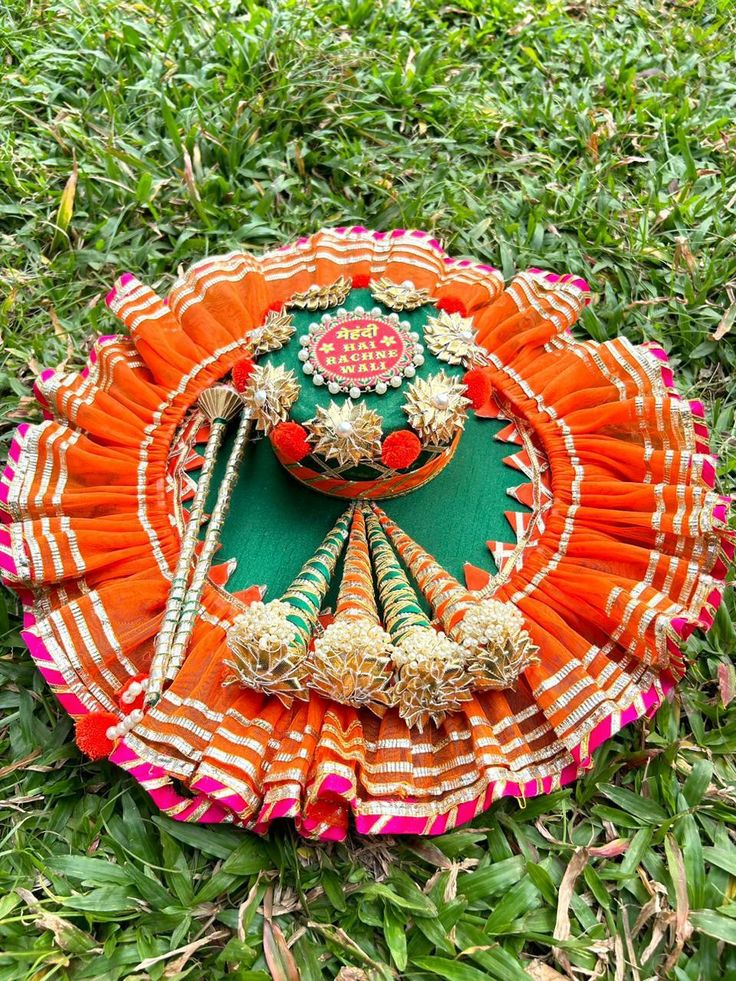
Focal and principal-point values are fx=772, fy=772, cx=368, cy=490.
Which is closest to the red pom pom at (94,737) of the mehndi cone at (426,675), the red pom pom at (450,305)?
the mehndi cone at (426,675)

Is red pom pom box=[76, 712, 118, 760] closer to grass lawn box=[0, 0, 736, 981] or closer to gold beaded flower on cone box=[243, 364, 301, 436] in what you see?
grass lawn box=[0, 0, 736, 981]

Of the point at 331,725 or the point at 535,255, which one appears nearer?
the point at 331,725

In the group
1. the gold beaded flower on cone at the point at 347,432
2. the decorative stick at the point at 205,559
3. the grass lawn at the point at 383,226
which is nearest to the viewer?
the grass lawn at the point at 383,226

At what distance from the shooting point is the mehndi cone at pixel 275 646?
126 cm

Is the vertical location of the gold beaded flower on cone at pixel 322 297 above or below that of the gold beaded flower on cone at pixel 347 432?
above

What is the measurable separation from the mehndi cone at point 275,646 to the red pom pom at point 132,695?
0.51 ft

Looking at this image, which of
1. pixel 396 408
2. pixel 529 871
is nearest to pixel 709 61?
pixel 396 408

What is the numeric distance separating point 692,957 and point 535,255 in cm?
164

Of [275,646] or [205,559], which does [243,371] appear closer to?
[205,559]

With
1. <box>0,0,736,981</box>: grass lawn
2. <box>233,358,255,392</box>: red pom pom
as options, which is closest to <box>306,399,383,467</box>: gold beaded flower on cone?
<box>233,358,255,392</box>: red pom pom

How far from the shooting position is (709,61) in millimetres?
2500

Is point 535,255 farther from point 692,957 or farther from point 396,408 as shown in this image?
point 692,957

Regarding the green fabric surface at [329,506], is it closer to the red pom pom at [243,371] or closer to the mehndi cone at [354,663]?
the red pom pom at [243,371]

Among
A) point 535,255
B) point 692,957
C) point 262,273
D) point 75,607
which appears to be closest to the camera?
point 692,957
